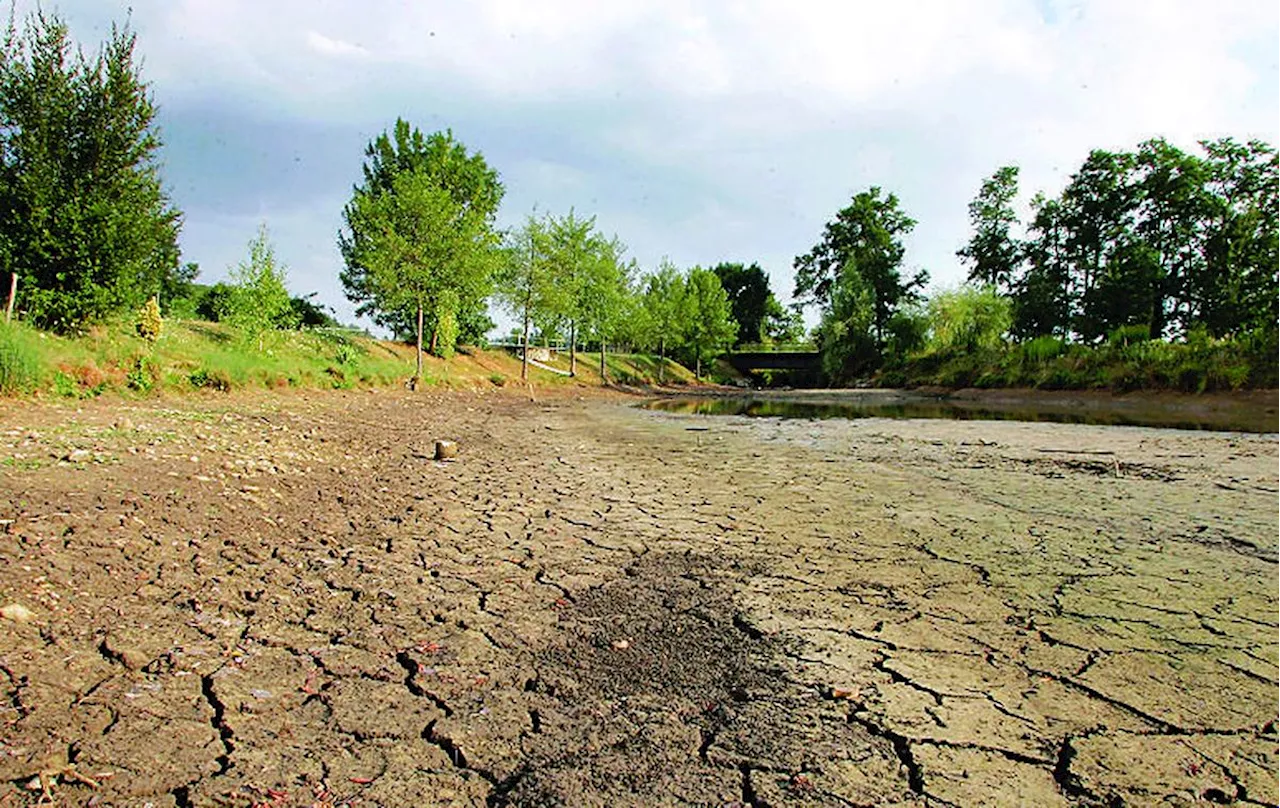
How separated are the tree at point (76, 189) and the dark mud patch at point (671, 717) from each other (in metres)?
15.4

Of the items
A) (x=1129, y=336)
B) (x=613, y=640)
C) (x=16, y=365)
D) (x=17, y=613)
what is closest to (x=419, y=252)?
(x=16, y=365)

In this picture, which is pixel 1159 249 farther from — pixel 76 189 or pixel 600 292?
pixel 76 189

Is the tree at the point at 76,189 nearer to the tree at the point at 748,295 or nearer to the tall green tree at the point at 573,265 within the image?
the tall green tree at the point at 573,265

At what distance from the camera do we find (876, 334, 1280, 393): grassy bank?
22.2 metres

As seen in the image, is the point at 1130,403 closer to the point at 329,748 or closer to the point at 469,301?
the point at 469,301

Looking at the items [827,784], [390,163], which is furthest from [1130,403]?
[390,163]

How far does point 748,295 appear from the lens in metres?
87.0

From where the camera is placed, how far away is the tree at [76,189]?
13.2 m

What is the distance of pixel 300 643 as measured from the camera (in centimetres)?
315

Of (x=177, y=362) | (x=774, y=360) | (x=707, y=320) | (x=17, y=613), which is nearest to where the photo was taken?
(x=17, y=613)

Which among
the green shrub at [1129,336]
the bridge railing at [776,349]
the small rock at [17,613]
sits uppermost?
the bridge railing at [776,349]

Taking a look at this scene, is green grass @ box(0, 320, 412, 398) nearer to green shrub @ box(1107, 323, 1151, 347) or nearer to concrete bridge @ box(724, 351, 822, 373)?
green shrub @ box(1107, 323, 1151, 347)

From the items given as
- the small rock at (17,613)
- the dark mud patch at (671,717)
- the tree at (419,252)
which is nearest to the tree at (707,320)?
the tree at (419,252)

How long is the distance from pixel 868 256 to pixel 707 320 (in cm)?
1537
